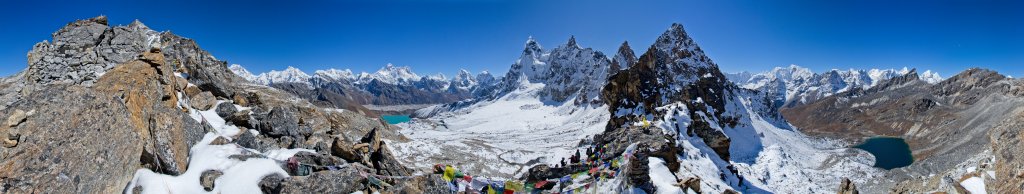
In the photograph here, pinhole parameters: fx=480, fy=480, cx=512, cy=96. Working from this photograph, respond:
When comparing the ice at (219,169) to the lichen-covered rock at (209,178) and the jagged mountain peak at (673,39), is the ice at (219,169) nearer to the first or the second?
the lichen-covered rock at (209,178)

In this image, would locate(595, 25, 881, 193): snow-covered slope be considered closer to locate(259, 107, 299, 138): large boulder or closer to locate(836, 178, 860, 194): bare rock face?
locate(836, 178, 860, 194): bare rock face

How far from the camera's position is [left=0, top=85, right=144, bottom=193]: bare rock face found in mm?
9734

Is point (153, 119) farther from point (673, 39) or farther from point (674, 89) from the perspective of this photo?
point (673, 39)

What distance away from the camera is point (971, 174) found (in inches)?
669

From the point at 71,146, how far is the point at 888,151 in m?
148

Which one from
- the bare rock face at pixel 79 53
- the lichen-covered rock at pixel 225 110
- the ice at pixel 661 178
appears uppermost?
the bare rock face at pixel 79 53

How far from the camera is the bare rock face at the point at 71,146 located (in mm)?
9734

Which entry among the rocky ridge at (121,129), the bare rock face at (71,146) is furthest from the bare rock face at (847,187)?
the bare rock face at (71,146)

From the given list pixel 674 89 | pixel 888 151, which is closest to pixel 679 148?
pixel 674 89

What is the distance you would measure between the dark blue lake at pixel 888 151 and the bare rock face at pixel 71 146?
343 ft

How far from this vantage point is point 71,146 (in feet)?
35.1

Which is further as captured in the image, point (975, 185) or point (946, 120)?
point (946, 120)

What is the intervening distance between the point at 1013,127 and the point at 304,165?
2256 centimetres

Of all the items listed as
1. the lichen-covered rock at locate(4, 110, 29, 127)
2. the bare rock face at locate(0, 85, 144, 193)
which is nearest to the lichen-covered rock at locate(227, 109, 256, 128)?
the bare rock face at locate(0, 85, 144, 193)
